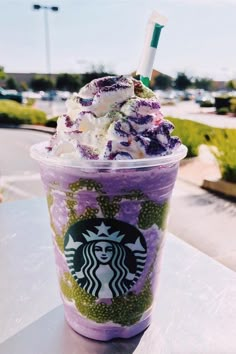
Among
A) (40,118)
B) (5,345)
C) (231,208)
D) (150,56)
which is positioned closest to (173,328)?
(5,345)

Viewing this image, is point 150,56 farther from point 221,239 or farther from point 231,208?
point 231,208

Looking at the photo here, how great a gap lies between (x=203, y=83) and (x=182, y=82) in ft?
18.0

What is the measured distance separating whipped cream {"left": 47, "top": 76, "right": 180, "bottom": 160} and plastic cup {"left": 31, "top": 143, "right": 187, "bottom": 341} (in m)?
0.04

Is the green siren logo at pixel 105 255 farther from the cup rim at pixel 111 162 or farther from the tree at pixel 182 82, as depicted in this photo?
the tree at pixel 182 82

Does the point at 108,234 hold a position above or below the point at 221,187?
above

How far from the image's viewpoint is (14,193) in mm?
4504

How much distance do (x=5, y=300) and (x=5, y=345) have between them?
0.51 ft

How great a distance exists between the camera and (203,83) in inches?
1864

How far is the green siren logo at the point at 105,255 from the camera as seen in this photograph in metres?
0.75

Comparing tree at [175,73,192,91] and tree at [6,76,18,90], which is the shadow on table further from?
tree at [6,76,18,90]

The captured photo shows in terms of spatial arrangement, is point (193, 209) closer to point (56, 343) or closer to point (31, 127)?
point (56, 343)

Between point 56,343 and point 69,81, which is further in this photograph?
point 69,81

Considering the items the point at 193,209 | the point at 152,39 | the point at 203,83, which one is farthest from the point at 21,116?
the point at 203,83

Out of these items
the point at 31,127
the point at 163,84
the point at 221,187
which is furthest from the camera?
the point at 163,84
